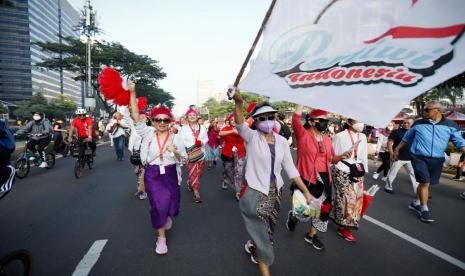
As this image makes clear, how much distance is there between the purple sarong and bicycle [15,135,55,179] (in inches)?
249

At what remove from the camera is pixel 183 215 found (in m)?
4.68

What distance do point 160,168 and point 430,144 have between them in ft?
14.5

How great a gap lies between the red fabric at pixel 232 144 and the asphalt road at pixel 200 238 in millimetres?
961

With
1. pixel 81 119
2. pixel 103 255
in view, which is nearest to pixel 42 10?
pixel 81 119

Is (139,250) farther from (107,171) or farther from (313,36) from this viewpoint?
(107,171)

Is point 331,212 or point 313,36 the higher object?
point 313,36

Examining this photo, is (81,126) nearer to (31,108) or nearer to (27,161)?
(27,161)

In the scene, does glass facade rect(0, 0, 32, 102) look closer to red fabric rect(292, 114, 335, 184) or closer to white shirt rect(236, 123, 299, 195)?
red fabric rect(292, 114, 335, 184)

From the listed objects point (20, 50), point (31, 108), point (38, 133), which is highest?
point (20, 50)

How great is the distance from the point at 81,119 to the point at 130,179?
2.84 meters

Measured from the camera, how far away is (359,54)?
1.72 m

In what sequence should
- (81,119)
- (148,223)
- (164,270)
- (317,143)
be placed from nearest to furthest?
(164,270) < (317,143) < (148,223) < (81,119)

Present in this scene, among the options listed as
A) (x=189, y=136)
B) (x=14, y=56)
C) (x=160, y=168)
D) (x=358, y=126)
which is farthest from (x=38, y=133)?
(x=14, y=56)

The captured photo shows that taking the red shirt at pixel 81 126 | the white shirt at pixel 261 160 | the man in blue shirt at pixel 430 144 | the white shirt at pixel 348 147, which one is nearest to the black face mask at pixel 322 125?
the white shirt at pixel 348 147
